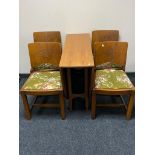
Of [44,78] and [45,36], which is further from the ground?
[45,36]

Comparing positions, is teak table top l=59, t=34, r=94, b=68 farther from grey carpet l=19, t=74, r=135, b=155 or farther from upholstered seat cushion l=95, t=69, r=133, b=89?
grey carpet l=19, t=74, r=135, b=155

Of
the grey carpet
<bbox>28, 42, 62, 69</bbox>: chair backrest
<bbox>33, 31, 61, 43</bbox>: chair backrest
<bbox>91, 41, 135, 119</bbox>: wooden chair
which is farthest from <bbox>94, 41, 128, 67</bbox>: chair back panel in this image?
<bbox>33, 31, 61, 43</bbox>: chair backrest

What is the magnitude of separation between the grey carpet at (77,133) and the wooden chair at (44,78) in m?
0.13

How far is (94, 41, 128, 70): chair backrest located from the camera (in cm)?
282

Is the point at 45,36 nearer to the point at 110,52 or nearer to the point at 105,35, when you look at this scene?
the point at 105,35

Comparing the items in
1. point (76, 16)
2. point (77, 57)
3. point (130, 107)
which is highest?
point (76, 16)

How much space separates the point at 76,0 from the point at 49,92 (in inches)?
58.9

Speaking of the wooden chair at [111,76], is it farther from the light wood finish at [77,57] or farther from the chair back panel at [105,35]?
the chair back panel at [105,35]

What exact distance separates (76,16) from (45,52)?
36.3 inches

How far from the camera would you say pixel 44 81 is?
2.80m

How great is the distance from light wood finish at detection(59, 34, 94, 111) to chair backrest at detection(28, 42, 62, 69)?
11 centimetres

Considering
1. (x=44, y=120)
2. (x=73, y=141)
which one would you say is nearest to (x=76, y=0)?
(x=44, y=120)

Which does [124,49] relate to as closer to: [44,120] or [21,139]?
[44,120]

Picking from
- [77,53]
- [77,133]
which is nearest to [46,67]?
[77,53]
